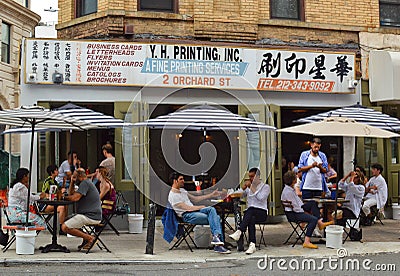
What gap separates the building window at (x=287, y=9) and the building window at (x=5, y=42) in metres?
19.8

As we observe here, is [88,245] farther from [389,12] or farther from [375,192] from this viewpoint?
[389,12]

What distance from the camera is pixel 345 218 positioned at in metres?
12.1

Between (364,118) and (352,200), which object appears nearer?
(352,200)

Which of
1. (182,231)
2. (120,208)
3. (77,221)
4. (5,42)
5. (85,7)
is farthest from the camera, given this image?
(5,42)

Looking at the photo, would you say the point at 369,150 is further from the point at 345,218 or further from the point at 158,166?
the point at 158,166

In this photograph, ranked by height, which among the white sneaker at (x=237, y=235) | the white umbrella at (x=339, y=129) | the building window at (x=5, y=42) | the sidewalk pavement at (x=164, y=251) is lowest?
the sidewalk pavement at (x=164, y=251)

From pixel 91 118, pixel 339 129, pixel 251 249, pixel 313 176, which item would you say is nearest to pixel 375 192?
pixel 313 176

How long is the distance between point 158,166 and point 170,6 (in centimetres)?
425

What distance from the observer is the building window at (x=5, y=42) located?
32.1 metres

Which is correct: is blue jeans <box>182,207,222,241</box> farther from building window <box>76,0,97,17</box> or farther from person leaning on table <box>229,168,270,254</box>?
building window <box>76,0,97,17</box>

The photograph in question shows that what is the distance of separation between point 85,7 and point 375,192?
7.84 metres

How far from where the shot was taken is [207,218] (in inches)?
419

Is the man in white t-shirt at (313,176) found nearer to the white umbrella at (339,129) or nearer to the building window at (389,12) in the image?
the white umbrella at (339,129)

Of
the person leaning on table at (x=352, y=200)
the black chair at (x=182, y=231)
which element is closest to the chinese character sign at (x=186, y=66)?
the person leaning on table at (x=352, y=200)
